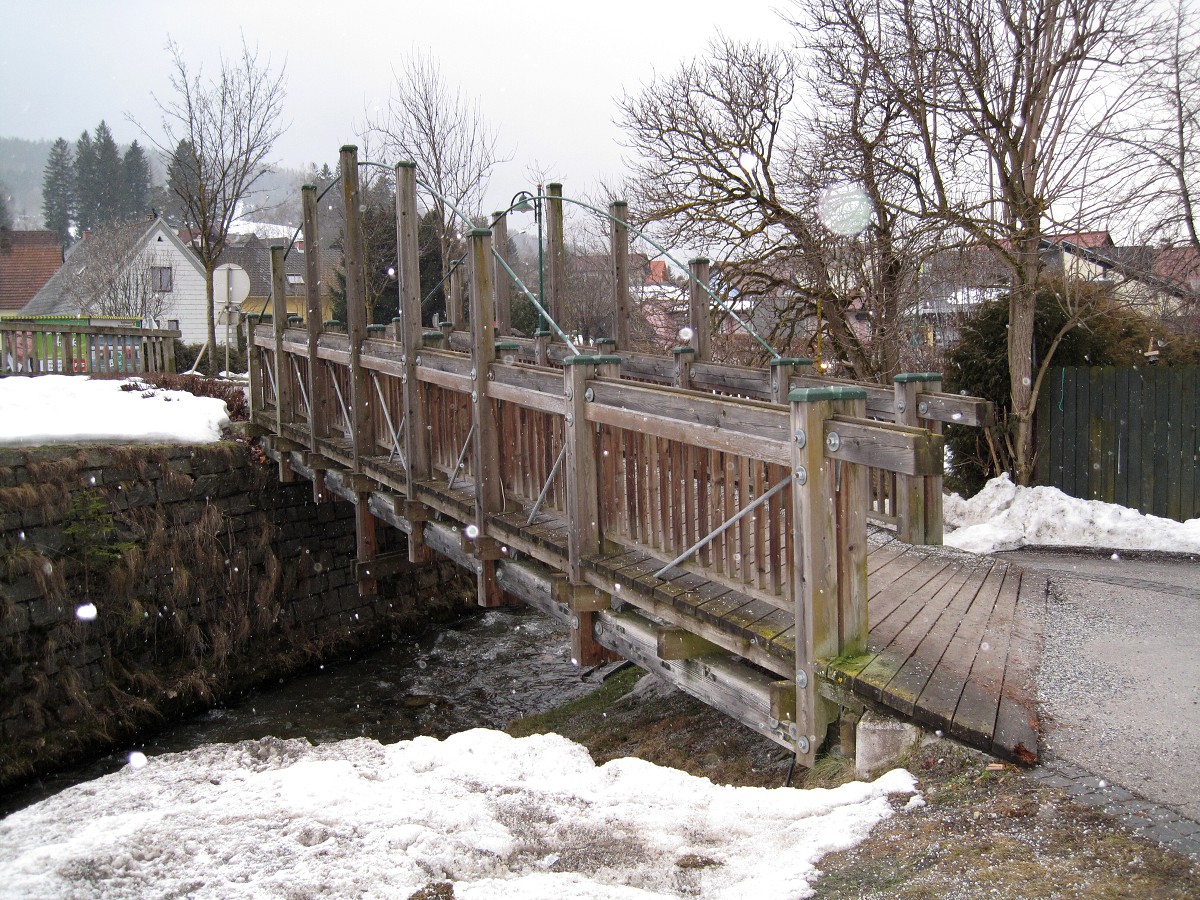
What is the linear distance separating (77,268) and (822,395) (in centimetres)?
3912

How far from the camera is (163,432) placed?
34.6 feet

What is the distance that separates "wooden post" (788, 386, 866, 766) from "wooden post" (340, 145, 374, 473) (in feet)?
17.8

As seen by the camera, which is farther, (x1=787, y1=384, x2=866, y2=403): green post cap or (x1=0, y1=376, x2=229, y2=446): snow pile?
(x1=0, y1=376, x2=229, y2=446): snow pile

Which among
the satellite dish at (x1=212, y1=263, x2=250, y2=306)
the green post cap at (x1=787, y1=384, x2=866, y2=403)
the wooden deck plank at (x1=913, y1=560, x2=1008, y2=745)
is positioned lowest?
the wooden deck plank at (x1=913, y1=560, x2=1008, y2=745)

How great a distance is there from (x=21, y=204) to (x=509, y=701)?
12214 centimetres

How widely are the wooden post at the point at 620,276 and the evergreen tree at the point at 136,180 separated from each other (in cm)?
6227

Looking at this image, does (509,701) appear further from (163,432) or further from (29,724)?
(163,432)

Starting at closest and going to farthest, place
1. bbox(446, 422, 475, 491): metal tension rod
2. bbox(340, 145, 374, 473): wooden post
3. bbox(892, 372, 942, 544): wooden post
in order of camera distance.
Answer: bbox(892, 372, 942, 544): wooden post, bbox(446, 422, 475, 491): metal tension rod, bbox(340, 145, 374, 473): wooden post

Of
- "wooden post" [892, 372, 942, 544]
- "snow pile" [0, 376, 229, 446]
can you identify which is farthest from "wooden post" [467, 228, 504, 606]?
"snow pile" [0, 376, 229, 446]

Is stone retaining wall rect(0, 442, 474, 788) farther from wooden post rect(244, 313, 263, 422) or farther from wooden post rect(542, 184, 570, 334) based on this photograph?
wooden post rect(542, 184, 570, 334)

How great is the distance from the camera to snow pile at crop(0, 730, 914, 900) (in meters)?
3.38

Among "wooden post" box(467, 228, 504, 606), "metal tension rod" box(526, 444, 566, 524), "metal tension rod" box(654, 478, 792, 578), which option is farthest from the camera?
"wooden post" box(467, 228, 504, 606)

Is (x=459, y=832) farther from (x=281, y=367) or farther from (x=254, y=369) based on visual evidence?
(x=254, y=369)

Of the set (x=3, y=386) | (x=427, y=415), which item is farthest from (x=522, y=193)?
(x=3, y=386)
